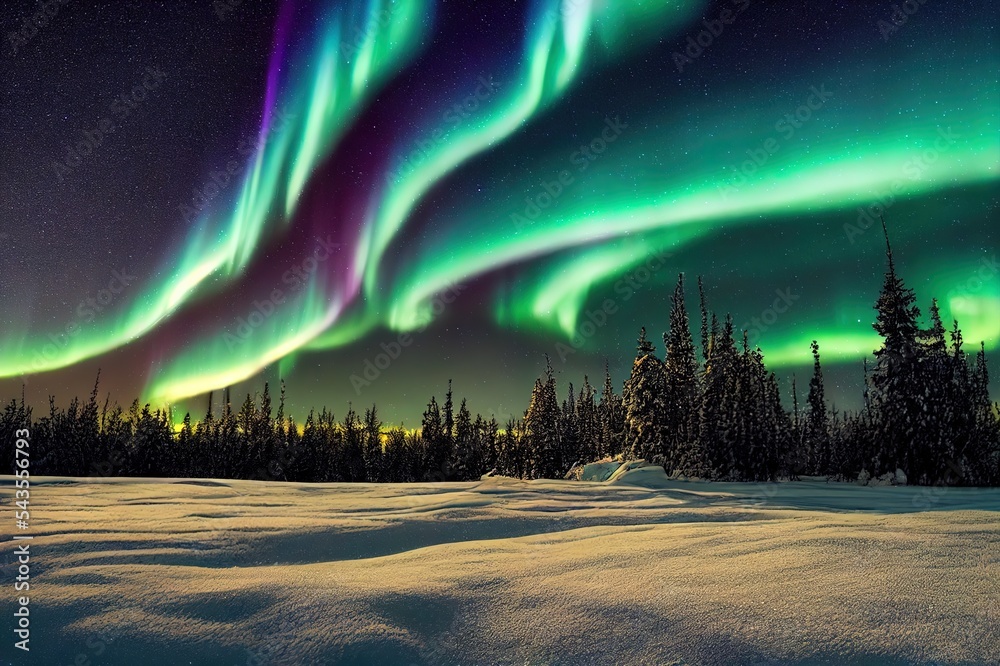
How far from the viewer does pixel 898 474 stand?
31.4 m

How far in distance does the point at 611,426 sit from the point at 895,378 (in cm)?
4089

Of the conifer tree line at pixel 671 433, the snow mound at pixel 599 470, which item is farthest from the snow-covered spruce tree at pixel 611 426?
the snow mound at pixel 599 470

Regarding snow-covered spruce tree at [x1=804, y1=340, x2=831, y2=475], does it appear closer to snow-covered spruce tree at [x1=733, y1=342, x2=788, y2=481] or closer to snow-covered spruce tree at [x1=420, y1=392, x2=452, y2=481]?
snow-covered spruce tree at [x1=733, y1=342, x2=788, y2=481]

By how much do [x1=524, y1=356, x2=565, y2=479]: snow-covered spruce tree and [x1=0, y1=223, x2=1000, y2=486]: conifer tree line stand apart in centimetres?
16

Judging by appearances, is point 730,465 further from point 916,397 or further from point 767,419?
point 916,397

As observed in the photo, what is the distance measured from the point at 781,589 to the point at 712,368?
43320 mm

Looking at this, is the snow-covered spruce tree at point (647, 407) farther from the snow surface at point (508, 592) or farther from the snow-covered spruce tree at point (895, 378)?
the snow surface at point (508, 592)

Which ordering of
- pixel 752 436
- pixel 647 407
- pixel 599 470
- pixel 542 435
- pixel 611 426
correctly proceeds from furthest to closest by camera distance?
pixel 611 426, pixel 542 435, pixel 647 407, pixel 752 436, pixel 599 470

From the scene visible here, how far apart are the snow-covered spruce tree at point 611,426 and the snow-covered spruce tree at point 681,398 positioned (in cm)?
1618

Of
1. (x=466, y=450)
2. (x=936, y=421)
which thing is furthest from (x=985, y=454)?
(x=466, y=450)

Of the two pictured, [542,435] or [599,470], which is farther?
[542,435]

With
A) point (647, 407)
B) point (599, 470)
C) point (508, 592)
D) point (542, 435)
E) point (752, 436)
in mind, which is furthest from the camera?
point (542, 435)

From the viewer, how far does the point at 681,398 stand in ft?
149

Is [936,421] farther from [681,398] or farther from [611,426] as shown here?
[611,426]
